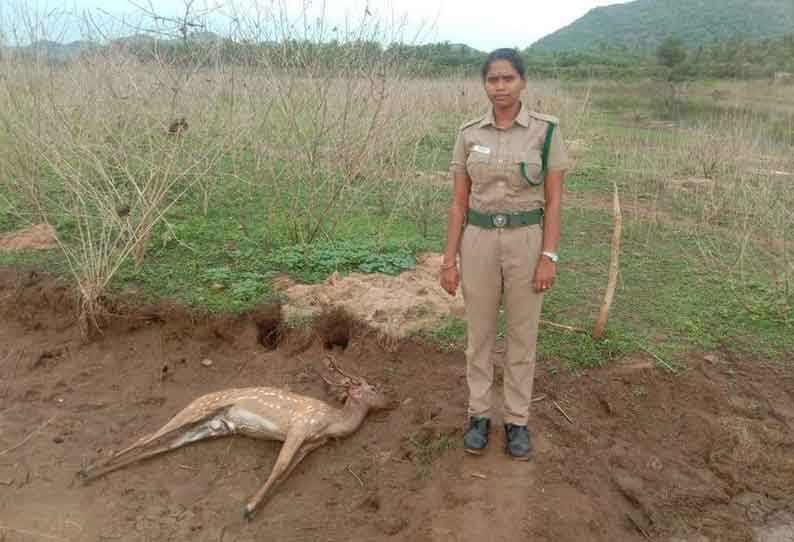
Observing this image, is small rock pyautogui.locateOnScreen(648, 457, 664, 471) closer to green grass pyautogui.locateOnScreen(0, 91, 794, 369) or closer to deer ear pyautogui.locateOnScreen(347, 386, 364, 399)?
green grass pyautogui.locateOnScreen(0, 91, 794, 369)

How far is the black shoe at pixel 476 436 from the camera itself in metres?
3.04

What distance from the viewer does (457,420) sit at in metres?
3.37

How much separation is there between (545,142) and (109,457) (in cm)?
279

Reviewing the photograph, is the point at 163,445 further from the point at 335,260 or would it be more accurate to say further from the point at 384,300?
the point at 335,260

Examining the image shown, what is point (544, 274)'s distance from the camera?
2660mm

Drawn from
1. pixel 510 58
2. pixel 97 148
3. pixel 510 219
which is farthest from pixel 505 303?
pixel 97 148

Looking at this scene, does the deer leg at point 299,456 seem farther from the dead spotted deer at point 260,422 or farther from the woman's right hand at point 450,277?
the woman's right hand at point 450,277

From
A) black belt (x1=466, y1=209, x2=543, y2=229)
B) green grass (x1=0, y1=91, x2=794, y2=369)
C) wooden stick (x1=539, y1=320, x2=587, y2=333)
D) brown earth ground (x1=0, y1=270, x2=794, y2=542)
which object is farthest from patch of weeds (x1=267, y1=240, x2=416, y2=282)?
black belt (x1=466, y1=209, x2=543, y2=229)

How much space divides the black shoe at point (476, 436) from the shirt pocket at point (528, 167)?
1.25 metres

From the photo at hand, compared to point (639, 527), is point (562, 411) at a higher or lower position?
higher

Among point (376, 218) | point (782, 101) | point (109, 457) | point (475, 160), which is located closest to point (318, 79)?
point (376, 218)

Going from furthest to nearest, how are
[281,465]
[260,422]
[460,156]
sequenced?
[260,422]
[281,465]
[460,156]

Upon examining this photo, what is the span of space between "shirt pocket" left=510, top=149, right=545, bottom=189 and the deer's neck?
1.65m

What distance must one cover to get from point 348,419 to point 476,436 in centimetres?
78
